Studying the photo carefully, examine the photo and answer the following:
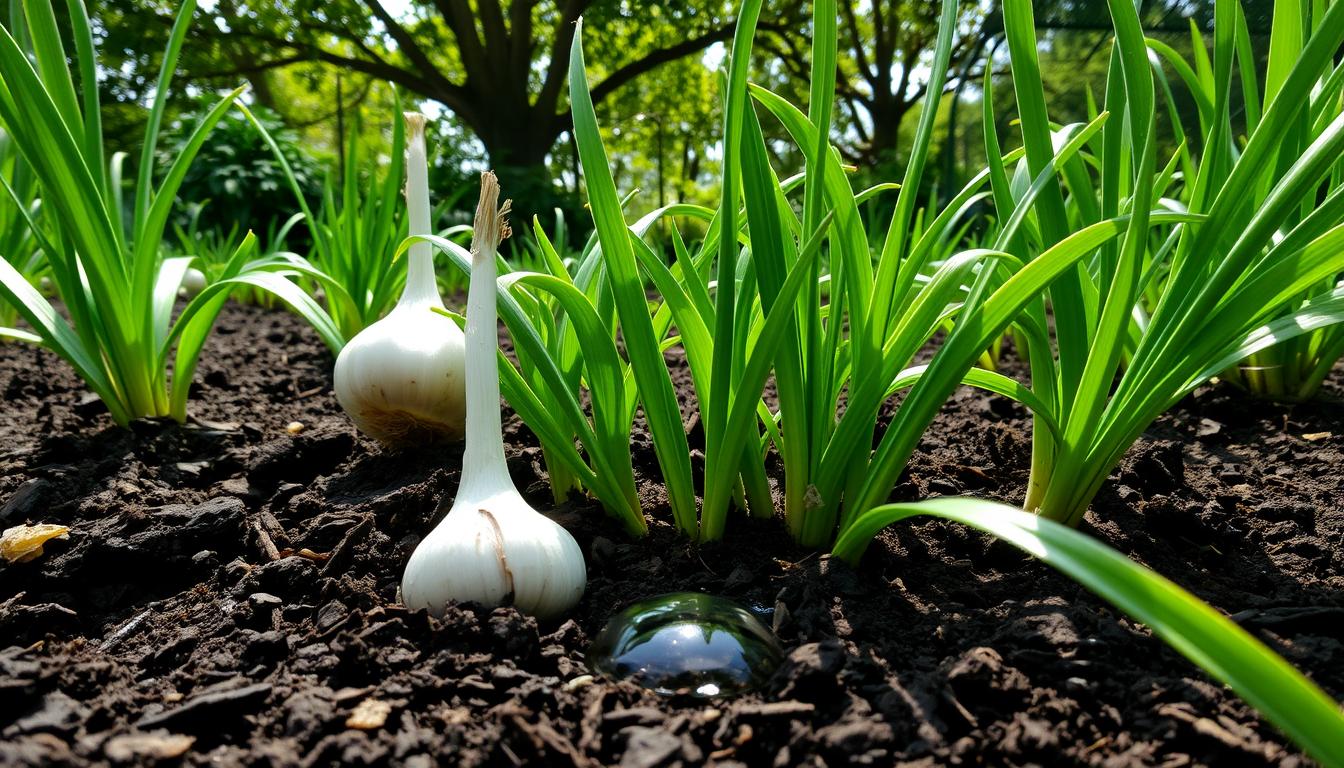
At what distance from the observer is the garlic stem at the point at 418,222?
153cm

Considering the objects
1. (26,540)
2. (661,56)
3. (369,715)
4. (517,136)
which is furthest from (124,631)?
(661,56)

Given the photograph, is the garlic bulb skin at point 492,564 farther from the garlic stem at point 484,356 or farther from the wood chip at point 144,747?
the wood chip at point 144,747

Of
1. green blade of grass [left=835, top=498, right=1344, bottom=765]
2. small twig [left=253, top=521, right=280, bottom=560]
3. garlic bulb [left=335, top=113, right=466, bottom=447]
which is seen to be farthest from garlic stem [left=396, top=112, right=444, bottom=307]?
green blade of grass [left=835, top=498, right=1344, bottom=765]

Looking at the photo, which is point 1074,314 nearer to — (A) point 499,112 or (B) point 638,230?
(B) point 638,230

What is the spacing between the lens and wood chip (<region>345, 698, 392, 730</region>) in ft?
2.47

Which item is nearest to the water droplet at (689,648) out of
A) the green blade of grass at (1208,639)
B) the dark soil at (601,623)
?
the dark soil at (601,623)

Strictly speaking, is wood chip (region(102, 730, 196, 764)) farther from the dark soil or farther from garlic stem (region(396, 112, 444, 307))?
garlic stem (region(396, 112, 444, 307))

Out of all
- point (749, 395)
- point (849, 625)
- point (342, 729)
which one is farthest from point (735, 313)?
point (342, 729)

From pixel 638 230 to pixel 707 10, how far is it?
12.6 metres

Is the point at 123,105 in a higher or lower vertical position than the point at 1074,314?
higher

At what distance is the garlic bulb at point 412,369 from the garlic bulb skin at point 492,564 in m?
0.49

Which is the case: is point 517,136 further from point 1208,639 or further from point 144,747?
point 1208,639

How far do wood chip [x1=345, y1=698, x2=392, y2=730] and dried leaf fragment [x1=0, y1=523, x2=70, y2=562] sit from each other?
721 mm

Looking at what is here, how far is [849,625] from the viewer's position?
2.99ft
